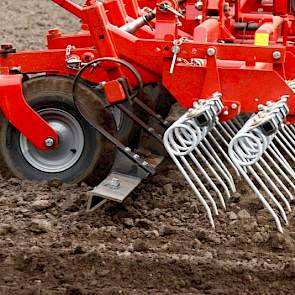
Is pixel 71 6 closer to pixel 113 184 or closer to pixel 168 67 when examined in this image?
pixel 168 67

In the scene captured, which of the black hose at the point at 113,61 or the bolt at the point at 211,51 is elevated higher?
the bolt at the point at 211,51

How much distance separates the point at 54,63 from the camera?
6.73 meters

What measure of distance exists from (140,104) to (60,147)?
697mm

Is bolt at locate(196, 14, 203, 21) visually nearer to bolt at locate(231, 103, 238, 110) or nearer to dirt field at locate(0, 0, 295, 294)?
dirt field at locate(0, 0, 295, 294)

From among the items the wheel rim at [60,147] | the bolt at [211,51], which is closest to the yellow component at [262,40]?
the bolt at [211,51]

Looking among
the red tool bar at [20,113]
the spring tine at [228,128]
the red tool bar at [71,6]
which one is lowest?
the spring tine at [228,128]

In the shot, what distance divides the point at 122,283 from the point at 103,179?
1738 millimetres

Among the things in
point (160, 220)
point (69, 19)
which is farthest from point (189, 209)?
point (69, 19)

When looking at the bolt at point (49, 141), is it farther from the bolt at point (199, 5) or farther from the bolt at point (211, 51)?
the bolt at point (199, 5)

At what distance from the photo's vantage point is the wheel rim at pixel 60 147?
665cm

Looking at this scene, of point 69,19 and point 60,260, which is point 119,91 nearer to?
point 60,260

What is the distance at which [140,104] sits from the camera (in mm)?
6492

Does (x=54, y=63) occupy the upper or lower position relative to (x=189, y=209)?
Answer: upper

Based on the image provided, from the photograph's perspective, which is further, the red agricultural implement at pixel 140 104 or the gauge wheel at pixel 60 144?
the gauge wheel at pixel 60 144
